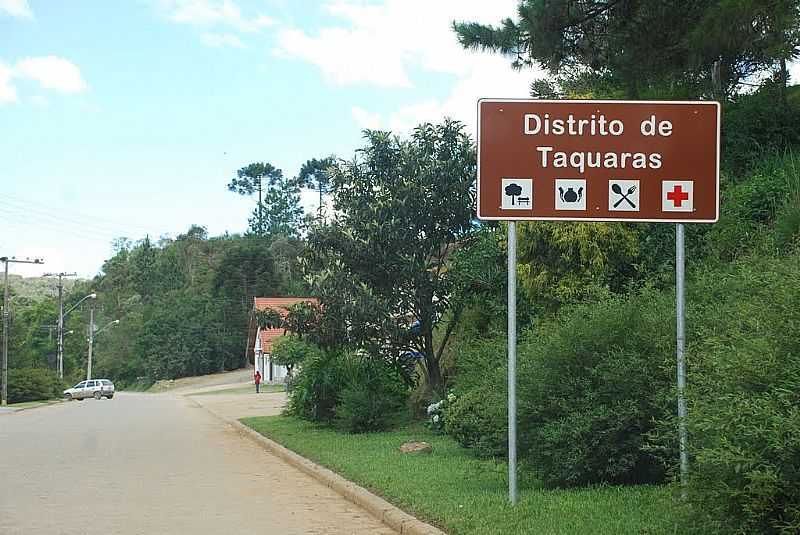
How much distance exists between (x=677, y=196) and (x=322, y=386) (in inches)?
530

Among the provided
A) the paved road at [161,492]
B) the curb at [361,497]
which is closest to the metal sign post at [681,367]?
the curb at [361,497]

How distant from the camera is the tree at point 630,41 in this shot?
52.3 feet

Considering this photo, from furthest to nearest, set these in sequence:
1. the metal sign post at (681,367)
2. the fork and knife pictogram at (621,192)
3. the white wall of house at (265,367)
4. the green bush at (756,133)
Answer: the white wall of house at (265,367) → the green bush at (756,133) → the fork and knife pictogram at (621,192) → the metal sign post at (681,367)

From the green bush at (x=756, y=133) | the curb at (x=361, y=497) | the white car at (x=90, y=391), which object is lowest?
the white car at (x=90, y=391)

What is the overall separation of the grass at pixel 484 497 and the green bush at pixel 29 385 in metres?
48.8

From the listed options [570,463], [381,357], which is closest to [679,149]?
[570,463]

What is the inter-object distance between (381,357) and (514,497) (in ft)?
38.4

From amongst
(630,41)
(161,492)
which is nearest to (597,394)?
(161,492)

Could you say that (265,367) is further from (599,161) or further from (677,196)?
(677,196)

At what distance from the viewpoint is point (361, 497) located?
11711mm

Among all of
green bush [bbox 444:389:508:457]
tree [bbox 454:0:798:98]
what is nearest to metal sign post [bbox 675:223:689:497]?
green bush [bbox 444:389:508:457]

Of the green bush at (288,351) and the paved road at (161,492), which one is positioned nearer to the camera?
the paved road at (161,492)

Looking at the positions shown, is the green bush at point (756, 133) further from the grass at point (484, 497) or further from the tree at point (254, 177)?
the tree at point (254, 177)

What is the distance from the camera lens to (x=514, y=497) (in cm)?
1005
